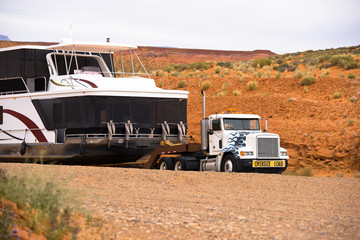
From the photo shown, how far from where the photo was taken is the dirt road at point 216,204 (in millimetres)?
8883

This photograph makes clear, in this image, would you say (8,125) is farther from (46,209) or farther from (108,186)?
(46,209)

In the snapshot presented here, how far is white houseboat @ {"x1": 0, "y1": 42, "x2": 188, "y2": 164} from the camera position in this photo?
20.7 metres

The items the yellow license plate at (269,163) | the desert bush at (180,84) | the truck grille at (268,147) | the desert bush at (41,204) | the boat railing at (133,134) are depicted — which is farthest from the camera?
the desert bush at (180,84)

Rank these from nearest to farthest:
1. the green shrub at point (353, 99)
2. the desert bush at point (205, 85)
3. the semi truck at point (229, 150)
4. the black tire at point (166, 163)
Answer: the semi truck at point (229, 150), the black tire at point (166, 163), the green shrub at point (353, 99), the desert bush at point (205, 85)

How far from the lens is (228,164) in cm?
2069

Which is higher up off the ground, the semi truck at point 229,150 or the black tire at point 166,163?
the semi truck at point 229,150

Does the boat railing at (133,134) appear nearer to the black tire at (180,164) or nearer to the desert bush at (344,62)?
the black tire at (180,164)

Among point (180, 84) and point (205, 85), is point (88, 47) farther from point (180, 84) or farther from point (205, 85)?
point (180, 84)

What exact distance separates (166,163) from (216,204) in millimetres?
10780

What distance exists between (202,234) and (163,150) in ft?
43.4

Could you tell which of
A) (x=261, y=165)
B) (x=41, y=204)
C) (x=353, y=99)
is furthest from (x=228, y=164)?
(x=353, y=99)

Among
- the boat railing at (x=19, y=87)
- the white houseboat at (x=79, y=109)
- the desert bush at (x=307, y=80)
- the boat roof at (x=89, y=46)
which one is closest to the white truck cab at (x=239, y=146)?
the white houseboat at (x=79, y=109)

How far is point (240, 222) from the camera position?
31.3ft

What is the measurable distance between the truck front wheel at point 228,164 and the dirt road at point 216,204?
3026mm
